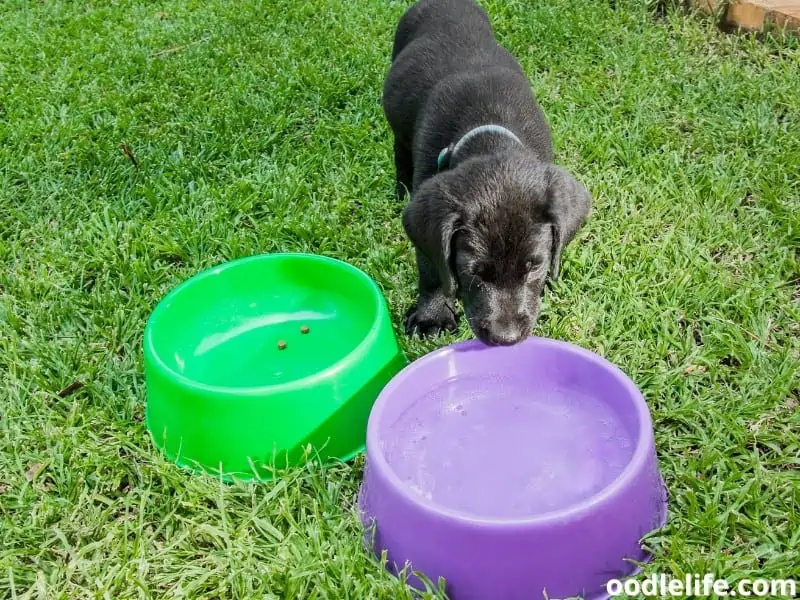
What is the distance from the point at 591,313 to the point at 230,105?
3.07 m

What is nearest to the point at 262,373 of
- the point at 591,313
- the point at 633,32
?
the point at 591,313

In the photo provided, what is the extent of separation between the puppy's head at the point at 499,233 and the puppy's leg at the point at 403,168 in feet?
4.80

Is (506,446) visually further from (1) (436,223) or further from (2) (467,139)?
(2) (467,139)

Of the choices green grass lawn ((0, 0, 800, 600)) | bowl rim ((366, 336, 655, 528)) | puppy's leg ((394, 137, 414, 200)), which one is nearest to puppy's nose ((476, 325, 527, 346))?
bowl rim ((366, 336, 655, 528))

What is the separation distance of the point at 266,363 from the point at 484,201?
124cm

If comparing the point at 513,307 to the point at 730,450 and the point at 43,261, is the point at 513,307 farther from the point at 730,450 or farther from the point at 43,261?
the point at 43,261

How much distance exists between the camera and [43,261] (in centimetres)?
405

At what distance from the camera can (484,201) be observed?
111 inches

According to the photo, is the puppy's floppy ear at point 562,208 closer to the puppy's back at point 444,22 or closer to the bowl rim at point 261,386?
the bowl rim at point 261,386

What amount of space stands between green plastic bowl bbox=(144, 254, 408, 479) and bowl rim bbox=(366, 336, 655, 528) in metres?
0.23

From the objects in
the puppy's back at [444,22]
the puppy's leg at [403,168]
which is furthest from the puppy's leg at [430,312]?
the puppy's back at [444,22]

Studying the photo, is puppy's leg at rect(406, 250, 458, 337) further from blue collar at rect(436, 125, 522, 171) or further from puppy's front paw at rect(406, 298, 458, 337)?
blue collar at rect(436, 125, 522, 171)

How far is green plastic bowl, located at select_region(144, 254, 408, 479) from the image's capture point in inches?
105

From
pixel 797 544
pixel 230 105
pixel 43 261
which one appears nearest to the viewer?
pixel 797 544
